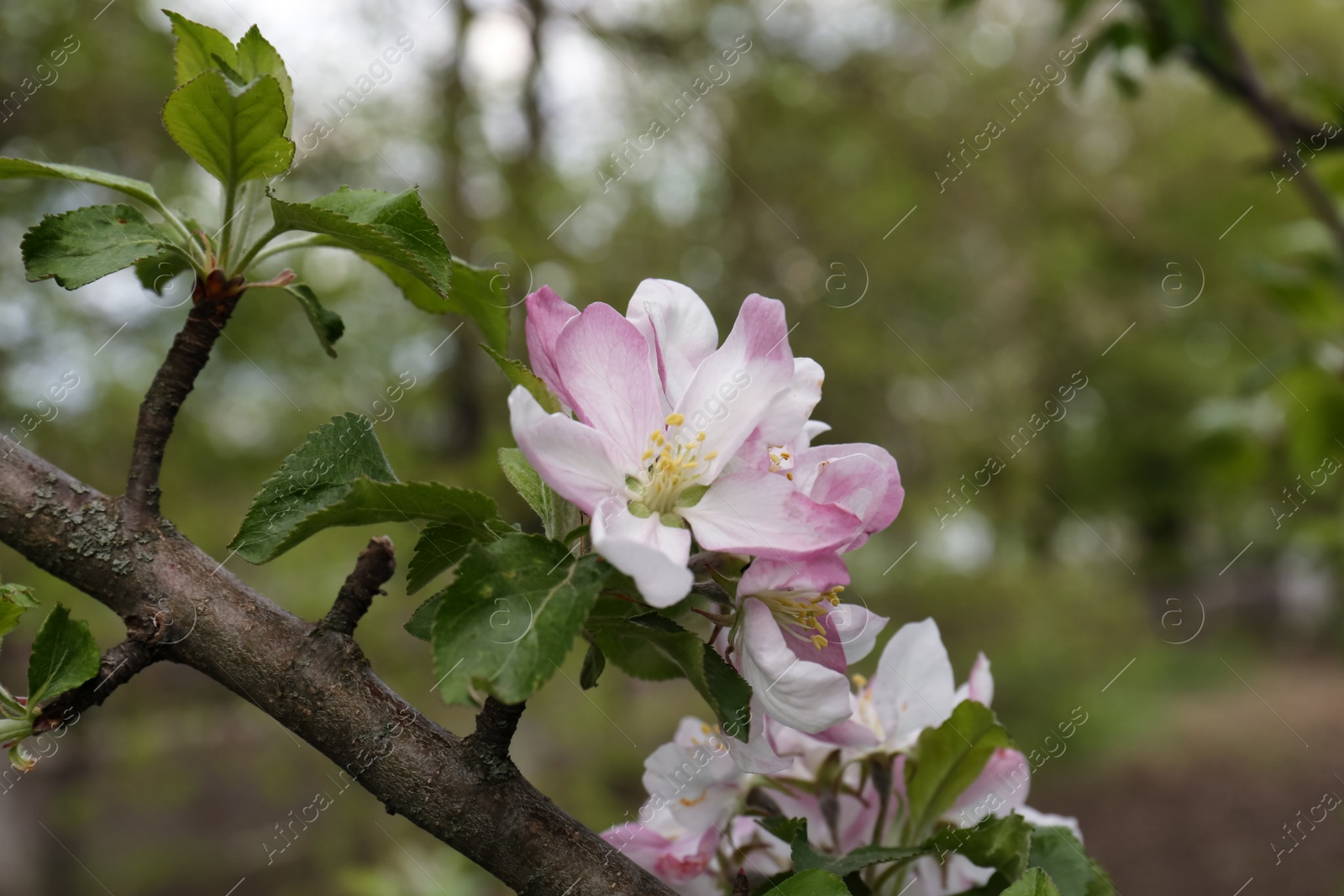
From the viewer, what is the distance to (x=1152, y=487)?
1445 cm

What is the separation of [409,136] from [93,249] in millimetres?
4555

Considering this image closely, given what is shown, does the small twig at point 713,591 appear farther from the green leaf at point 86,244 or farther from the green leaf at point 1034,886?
the green leaf at point 86,244

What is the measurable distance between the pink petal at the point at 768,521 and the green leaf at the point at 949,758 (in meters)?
0.31

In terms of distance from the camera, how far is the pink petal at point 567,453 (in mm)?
544

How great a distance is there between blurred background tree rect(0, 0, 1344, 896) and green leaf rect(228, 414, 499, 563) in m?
0.34

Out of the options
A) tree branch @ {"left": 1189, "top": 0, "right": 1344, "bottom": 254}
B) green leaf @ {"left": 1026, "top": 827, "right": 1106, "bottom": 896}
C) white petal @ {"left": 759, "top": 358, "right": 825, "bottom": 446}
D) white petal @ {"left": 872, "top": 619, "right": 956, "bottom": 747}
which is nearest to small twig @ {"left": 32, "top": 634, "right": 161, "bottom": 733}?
white petal @ {"left": 759, "top": 358, "right": 825, "bottom": 446}

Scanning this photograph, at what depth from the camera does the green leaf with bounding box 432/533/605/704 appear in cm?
52

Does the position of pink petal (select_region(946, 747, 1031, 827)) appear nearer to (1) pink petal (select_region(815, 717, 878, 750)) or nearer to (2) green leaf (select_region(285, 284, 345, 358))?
(1) pink petal (select_region(815, 717, 878, 750))

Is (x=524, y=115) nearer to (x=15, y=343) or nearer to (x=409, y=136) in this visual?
(x=409, y=136)

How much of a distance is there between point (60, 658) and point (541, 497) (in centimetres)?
33

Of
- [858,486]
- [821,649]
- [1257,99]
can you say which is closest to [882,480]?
[858,486]

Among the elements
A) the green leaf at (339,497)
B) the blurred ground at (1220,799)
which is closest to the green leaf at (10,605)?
the green leaf at (339,497)

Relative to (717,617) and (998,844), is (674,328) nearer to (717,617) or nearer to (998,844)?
(717,617)

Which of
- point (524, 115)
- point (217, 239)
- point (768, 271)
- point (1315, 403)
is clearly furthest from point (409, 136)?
point (217, 239)
